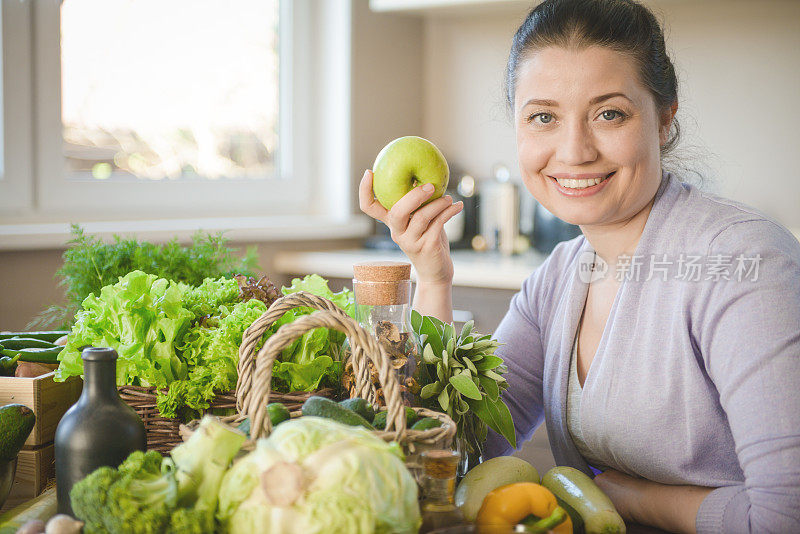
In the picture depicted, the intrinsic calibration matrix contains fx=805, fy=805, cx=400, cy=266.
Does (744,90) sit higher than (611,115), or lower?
higher

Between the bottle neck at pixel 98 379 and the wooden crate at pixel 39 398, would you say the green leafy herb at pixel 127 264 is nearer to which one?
the wooden crate at pixel 39 398

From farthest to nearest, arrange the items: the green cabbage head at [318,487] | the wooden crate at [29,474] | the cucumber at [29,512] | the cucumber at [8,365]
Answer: the cucumber at [8,365] < the wooden crate at [29,474] < the cucumber at [29,512] < the green cabbage head at [318,487]

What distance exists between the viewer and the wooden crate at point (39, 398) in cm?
113

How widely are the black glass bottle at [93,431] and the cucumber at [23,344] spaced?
0.49 m

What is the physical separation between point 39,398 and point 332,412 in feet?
1.75

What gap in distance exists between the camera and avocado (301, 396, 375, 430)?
32.7 inches

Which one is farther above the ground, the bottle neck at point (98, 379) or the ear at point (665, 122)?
the ear at point (665, 122)

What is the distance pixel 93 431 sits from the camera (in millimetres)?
877

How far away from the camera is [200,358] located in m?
1.09

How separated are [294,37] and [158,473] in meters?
2.63

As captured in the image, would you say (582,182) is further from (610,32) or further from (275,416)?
(275,416)

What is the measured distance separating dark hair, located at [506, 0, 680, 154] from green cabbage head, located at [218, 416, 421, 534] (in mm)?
824

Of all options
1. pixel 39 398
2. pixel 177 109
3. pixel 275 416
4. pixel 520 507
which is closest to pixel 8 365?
pixel 39 398

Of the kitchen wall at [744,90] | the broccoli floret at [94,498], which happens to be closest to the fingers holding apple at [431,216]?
the broccoli floret at [94,498]
